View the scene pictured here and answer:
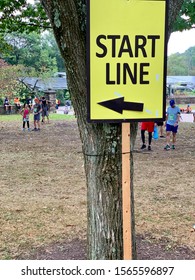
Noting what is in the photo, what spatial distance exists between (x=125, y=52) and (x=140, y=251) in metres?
2.54

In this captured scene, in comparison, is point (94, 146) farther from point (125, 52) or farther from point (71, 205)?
point (71, 205)

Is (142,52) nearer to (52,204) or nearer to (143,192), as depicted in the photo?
(52,204)

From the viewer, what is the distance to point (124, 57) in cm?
239

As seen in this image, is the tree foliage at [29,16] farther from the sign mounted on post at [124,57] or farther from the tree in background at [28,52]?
the tree in background at [28,52]

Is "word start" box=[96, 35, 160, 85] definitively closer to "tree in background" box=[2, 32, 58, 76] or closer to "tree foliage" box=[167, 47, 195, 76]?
"tree in background" box=[2, 32, 58, 76]

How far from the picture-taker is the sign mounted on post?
2389 mm

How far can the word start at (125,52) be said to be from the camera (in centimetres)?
238

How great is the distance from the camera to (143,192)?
654 centimetres

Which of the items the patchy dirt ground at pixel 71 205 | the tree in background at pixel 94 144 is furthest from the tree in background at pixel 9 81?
the tree in background at pixel 94 144

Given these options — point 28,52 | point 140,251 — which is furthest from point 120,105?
point 28,52

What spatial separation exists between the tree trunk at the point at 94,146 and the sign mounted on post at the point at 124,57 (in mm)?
394
